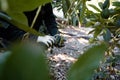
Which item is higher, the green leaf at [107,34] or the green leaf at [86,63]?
the green leaf at [107,34]

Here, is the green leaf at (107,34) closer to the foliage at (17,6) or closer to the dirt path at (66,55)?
the dirt path at (66,55)

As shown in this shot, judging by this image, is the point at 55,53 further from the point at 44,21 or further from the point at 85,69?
the point at 85,69

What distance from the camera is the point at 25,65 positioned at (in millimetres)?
139

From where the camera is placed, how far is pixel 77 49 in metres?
4.02

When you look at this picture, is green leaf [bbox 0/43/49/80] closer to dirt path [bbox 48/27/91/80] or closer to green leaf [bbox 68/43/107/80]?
green leaf [bbox 68/43/107/80]

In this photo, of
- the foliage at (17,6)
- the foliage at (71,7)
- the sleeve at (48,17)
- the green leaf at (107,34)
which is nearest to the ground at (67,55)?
the sleeve at (48,17)

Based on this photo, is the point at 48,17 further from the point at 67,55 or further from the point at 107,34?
the point at 67,55

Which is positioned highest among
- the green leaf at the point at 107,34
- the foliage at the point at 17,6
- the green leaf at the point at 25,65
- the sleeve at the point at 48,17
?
the sleeve at the point at 48,17

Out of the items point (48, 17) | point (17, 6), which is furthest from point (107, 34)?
point (17, 6)

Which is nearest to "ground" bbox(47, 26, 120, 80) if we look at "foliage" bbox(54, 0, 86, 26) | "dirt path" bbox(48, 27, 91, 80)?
"dirt path" bbox(48, 27, 91, 80)

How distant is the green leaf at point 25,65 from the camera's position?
14 centimetres

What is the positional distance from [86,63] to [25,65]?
0.13 feet

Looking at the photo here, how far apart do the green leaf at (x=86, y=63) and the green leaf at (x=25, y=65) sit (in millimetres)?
30

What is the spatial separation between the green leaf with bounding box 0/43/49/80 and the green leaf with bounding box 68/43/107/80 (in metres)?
0.03
